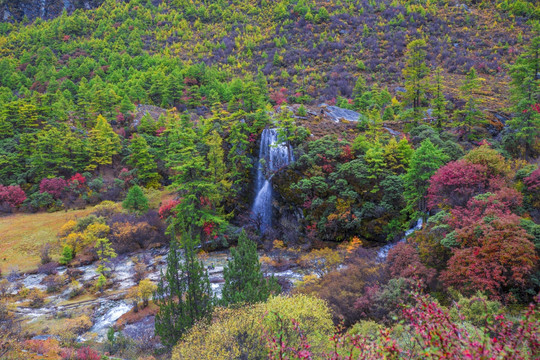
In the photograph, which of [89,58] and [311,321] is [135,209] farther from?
[89,58]

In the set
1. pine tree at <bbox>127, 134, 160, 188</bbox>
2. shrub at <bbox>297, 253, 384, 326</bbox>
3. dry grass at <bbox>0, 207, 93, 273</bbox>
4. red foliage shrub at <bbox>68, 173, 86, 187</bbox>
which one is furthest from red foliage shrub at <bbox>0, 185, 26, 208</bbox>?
shrub at <bbox>297, 253, 384, 326</bbox>

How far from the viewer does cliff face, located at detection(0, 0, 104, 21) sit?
335ft

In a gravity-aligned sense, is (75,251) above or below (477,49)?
below

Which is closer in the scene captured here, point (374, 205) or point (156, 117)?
point (374, 205)

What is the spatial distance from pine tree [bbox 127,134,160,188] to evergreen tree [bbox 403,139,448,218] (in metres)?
32.3

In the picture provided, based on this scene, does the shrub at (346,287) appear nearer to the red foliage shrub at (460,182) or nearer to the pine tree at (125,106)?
the red foliage shrub at (460,182)

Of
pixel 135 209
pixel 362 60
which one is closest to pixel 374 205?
pixel 135 209

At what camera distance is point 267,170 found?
32844 mm

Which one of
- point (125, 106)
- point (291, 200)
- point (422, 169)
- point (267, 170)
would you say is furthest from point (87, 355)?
point (125, 106)

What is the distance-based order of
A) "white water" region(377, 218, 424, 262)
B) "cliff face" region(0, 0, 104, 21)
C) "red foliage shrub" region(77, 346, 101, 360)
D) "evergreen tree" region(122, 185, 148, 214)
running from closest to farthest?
"red foliage shrub" region(77, 346, 101, 360) → "white water" region(377, 218, 424, 262) → "evergreen tree" region(122, 185, 148, 214) → "cliff face" region(0, 0, 104, 21)

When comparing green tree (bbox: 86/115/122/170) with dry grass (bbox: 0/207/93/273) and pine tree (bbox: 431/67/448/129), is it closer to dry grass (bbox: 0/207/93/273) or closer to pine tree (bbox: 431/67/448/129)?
dry grass (bbox: 0/207/93/273)

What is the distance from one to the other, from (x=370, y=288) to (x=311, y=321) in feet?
15.8

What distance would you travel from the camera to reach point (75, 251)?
3088 centimetres

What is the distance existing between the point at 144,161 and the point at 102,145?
6664mm
